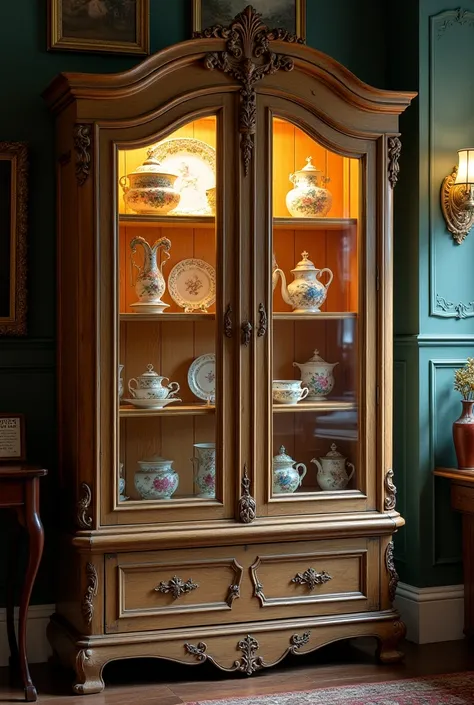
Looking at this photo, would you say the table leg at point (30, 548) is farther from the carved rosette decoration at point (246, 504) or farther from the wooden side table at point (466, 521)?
the wooden side table at point (466, 521)

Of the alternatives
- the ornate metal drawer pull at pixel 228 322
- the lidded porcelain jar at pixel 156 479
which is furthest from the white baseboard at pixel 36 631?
the ornate metal drawer pull at pixel 228 322

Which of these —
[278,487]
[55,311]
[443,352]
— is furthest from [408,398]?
[55,311]

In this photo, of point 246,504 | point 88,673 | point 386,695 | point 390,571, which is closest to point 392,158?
point 246,504

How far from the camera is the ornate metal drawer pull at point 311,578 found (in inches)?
146

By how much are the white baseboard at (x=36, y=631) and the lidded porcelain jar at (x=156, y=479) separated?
2.28 feet

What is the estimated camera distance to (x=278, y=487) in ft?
12.2

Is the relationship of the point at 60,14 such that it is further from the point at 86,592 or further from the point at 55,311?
the point at 86,592

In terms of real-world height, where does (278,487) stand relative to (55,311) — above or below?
below

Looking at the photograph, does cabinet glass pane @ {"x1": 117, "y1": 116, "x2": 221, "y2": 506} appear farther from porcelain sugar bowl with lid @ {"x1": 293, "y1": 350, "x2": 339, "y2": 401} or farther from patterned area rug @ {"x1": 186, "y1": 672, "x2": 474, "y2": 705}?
patterned area rug @ {"x1": 186, "y1": 672, "x2": 474, "y2": 705}

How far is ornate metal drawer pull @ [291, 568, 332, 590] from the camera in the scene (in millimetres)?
3717

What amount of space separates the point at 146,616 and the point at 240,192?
60.0 inches

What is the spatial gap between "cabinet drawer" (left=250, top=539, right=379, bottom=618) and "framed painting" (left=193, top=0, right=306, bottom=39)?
2.05 meters

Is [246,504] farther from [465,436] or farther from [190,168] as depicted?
[190,168]

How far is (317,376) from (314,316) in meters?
0.22
